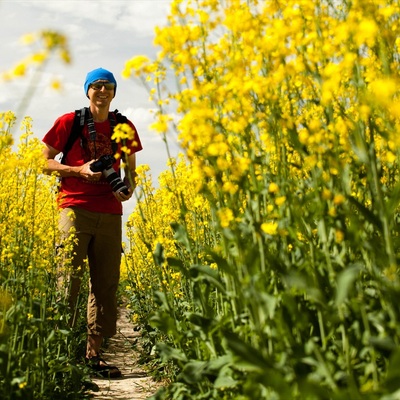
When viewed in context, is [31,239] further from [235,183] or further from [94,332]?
[94,332]

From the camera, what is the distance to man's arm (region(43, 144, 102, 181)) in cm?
484

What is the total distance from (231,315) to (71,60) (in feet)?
4.12

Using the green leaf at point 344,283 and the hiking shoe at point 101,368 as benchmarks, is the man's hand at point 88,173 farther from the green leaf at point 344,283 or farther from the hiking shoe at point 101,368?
the green leaf at point 344,283

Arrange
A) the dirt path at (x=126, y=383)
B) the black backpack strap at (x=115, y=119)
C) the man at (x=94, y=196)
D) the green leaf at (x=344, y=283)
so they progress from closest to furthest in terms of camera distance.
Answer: the green leaf at (x=344, y=283), the dirt path at (x=126, y=383), the man at (x=94, y=196), the black backpack strap at (x=115, y=119)

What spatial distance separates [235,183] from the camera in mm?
2443

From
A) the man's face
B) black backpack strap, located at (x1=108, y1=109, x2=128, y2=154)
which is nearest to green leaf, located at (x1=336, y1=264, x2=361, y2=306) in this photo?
black backpack strap, located at (x1=108, y1=109, x2=128, y2=154)

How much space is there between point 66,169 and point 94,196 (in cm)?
35

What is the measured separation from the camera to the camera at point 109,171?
16.0 feet

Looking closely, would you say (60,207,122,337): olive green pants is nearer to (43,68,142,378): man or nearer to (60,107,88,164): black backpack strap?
(43,68,142,378): man

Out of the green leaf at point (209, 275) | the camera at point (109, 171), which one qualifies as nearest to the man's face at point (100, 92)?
the camera at point (109, 171)

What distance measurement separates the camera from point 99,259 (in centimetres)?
532

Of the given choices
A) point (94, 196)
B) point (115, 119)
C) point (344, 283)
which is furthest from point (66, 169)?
point (344, 283)

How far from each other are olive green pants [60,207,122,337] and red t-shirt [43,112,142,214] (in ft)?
0.26

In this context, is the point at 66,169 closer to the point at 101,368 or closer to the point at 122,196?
the point at 122,196
